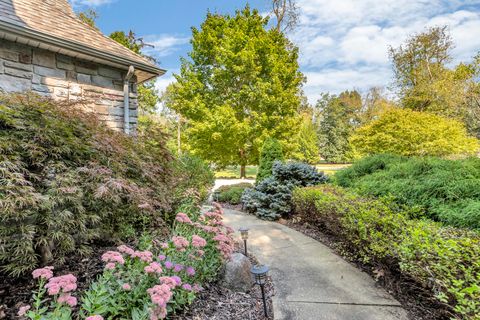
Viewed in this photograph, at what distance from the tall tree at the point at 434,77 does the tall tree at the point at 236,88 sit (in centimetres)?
717

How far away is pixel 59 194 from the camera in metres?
2.29

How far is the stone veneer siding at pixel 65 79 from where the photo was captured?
386cm

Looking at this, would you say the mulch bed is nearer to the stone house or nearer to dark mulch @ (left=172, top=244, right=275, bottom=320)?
dark mulch @ (left=172, top=244, right=275, bottom=320)

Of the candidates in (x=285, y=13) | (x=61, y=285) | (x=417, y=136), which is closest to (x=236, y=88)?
(x=285, y=13)

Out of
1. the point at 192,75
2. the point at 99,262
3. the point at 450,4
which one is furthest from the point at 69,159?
the point at 450,4

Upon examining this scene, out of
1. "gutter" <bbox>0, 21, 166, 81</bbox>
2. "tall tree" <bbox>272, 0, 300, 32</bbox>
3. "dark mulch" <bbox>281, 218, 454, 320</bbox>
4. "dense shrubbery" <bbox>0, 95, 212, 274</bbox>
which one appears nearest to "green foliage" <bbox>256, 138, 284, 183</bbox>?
"gutter" <bbox>0, 21, 166, 81</bbox>

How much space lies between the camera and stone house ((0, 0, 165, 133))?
3.83 meters

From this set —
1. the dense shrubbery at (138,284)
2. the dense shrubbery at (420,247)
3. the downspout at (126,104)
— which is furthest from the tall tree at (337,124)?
the dense shrubbery at (138,284)

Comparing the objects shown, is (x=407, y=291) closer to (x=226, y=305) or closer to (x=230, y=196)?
(x=226, y=305)

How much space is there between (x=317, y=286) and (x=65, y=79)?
5.15m

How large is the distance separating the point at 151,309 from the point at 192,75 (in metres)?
11.9

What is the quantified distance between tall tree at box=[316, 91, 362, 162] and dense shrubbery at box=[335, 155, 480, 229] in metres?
23.6

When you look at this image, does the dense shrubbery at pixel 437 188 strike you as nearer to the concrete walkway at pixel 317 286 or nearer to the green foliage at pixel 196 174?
the concrete walkway at pixel 317 286

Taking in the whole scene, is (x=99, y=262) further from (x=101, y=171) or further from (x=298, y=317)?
(x=298, y=317)
